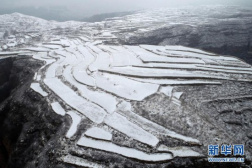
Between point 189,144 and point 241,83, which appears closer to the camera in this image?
point 189,144

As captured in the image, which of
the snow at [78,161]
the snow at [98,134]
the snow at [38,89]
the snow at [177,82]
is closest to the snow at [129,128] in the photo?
the snow at [98,134]

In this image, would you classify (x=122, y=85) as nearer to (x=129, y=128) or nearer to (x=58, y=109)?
(x=129, y=128)

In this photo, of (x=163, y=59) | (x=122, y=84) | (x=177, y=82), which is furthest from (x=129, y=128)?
(x=163, y=59)

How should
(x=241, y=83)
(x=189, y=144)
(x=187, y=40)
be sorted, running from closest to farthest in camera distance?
(x=189, y=144)
(x=241, y=83)
(x=187, y=40)

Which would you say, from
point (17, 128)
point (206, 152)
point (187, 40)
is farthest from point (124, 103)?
point (187, 40)

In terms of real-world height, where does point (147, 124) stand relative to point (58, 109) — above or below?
below

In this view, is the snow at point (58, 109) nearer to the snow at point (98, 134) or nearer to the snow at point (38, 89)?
the snow at point (38, 89)

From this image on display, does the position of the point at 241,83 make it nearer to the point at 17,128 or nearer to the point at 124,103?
the point at 124,103

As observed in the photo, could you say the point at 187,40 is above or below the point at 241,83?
above
